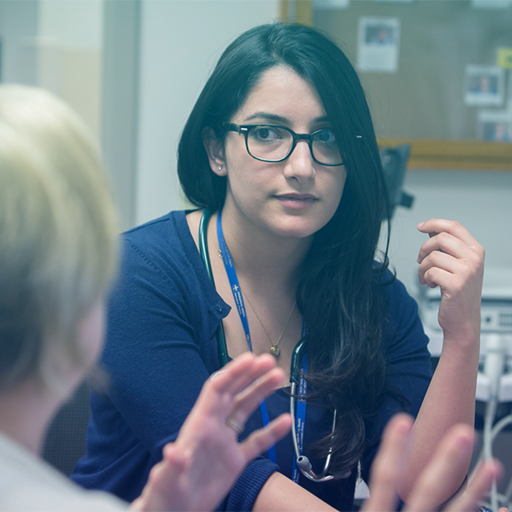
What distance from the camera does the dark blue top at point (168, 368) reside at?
2.63 feet

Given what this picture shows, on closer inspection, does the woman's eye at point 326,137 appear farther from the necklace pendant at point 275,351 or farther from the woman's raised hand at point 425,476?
the woman's raised hand at point 425,476

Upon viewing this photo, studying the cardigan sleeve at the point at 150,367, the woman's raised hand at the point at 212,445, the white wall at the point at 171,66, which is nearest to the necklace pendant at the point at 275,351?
the cardigan sleeve at the point at 150,367

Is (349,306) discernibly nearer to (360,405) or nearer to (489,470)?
(360,405)

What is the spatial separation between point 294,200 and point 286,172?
0.05 meters

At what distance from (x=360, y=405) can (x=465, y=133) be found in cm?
122

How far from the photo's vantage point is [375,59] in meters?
1.82

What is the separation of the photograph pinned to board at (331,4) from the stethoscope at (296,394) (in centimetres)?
115

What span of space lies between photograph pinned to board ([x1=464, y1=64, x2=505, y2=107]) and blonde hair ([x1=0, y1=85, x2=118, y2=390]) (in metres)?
1.72

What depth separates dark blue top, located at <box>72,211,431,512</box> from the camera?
801 millimetres

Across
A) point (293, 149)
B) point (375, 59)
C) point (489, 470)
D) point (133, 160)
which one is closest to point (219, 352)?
point (293, 149)

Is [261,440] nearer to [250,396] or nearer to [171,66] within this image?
[250,396]

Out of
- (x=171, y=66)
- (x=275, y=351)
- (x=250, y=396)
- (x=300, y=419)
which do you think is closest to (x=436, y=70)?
(x=171, y=66)

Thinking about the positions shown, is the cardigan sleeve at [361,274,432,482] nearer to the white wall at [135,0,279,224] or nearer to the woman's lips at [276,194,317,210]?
the woman's lips at [276,194,317,210]

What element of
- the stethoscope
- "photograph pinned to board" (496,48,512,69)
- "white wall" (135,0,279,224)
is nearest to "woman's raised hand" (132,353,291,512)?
the stethoscope
